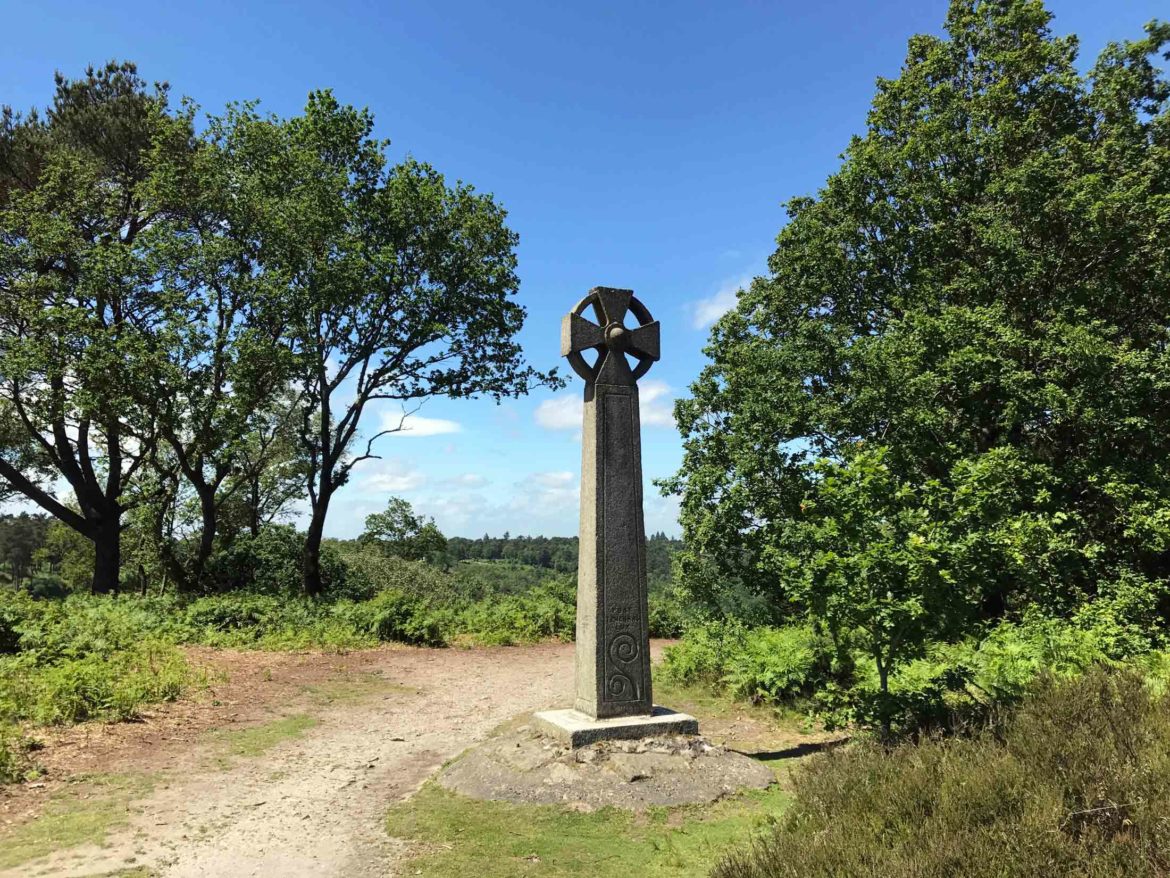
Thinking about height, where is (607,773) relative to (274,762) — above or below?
above

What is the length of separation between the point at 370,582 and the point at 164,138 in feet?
50.6

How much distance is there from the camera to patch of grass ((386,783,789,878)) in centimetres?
463

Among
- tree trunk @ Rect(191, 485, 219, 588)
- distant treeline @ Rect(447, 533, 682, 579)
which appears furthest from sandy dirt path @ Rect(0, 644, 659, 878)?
distant treeline @ Rect(447, 533, 682, 579)

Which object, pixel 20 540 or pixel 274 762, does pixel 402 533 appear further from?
pixel 20 540

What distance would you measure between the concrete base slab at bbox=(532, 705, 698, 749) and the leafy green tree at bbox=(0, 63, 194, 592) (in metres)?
15.5

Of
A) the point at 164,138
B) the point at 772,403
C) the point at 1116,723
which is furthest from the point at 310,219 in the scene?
the point at 1116,723

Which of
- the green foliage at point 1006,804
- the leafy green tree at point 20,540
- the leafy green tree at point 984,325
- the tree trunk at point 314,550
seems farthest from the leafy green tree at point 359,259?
the leafy green tree at point 20,540

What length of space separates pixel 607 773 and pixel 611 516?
8.07 ft

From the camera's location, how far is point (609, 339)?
7715mm

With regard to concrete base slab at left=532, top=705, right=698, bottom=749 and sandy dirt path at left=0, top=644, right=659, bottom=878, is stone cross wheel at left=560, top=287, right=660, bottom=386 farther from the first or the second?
sandy dirt path at left=0, top=644, right=659, bottom=878

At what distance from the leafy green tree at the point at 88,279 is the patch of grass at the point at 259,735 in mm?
12220

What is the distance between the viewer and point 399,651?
49.2 ft

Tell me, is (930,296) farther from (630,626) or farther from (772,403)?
(630,626)

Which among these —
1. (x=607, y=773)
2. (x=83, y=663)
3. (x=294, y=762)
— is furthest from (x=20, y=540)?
(x=607, y=773)
